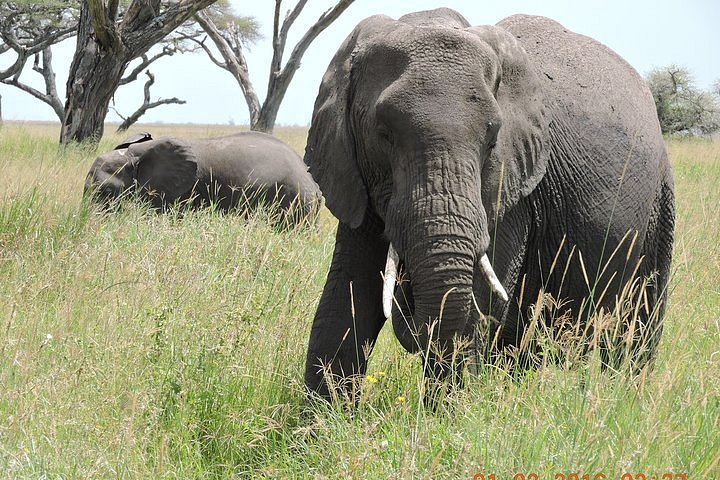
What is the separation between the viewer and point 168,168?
9.70 meters

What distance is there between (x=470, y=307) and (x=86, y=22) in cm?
1062

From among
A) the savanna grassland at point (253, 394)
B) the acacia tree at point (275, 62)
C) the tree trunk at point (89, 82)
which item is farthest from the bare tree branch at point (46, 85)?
the savanna grassland at point (253, 394)

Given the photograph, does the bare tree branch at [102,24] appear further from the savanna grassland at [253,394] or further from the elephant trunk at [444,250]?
the elephant trunk at [444,250]

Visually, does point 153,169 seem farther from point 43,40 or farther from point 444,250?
point 43,40

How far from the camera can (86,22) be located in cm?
1247

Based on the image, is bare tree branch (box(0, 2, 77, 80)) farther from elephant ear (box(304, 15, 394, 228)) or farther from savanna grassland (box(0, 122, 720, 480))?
elephant ear (box(304, 15, 394, 228))

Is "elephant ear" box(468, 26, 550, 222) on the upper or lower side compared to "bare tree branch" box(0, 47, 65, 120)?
upper

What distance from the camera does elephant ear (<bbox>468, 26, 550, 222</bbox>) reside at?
128 inches

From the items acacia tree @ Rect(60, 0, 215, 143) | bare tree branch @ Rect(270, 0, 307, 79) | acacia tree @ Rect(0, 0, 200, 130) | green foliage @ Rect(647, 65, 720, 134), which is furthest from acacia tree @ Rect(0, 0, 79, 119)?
green foliage @ Rect(647, 65, 720, 134)

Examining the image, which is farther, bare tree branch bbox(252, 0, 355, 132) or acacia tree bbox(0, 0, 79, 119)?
acacia tree bbox(0, 0, 79, 119)

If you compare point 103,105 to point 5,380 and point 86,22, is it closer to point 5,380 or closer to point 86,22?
point 86,22

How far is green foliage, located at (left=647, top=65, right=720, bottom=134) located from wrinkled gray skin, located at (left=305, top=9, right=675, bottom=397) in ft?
86.2

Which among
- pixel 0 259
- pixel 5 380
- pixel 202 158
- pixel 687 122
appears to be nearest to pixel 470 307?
pixel 5 380

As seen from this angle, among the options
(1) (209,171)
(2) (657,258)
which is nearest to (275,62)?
(1) (209,171)
